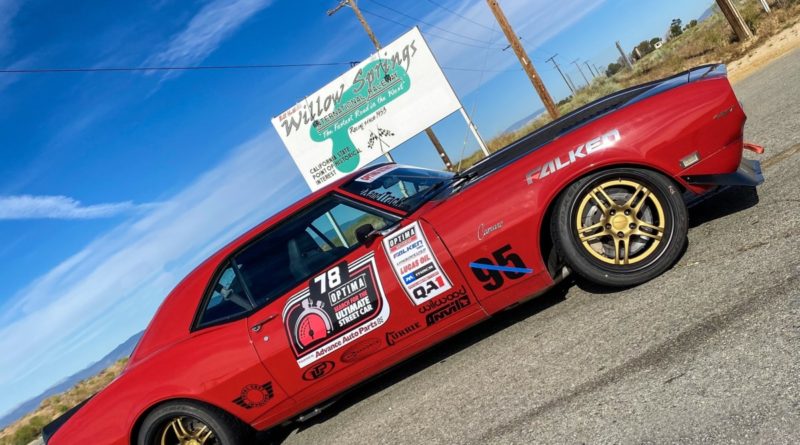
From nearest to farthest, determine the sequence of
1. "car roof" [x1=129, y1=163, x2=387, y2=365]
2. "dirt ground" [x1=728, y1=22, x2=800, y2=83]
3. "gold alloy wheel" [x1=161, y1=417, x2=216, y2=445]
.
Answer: "gold alloy wheel" [x1=161, y1=417, x2=216, y2=445] < "car roof" [x1=129, y1=163, x2=387, y2=365] < "dirt ground" [x1=728, y1=22, x2=800, y2=83]

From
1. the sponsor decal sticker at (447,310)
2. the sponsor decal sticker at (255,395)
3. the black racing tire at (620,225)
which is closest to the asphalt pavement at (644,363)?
the black racing tire at (620,225)

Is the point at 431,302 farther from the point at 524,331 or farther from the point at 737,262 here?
the point at 737,262

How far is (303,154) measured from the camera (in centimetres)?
1889

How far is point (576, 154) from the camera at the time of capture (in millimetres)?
3527

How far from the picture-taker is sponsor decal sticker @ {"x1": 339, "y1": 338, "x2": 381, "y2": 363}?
12.7 feet

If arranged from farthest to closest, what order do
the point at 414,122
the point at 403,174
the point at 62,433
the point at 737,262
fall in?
the point at 414,122
the point at 403,174
the point at 62,433
the point at 737,262

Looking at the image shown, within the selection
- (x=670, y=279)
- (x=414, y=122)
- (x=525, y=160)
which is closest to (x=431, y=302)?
(x=525, y=160)

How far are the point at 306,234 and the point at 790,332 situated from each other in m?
3.04

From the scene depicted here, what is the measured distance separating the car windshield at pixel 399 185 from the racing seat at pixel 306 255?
478 mm

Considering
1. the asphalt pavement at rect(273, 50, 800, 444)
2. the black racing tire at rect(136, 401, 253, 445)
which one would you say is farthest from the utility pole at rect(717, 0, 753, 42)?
the black racing tire at rect(136, 401, 253, 445)

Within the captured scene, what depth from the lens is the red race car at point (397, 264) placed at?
3.47m

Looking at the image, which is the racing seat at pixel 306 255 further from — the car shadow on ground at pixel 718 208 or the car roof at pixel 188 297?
the car shadow on ground at pixel 718 208

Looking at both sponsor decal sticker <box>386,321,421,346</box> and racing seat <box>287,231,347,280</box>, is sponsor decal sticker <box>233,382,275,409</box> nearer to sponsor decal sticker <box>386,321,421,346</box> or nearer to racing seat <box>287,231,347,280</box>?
racing seat <box>287,231,347,280</box>

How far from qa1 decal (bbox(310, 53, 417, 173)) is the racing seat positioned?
12948 millimetres
